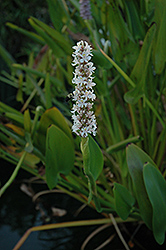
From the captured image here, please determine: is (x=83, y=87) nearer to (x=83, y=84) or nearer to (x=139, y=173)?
(x=83, y=84)

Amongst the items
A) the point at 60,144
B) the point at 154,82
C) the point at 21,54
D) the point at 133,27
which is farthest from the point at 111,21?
the point at 21,54

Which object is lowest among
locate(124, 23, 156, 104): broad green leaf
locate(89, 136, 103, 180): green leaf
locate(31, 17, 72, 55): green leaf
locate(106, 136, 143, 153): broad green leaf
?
locate(106, 136, 143, 153): broad green leaf

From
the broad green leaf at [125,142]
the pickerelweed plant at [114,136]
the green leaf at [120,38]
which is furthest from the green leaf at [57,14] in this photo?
the broad green leaf at [125,142]

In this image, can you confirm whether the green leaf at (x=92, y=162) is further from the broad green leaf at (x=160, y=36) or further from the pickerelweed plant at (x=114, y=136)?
the broad green leaf at (x=160, y=36)

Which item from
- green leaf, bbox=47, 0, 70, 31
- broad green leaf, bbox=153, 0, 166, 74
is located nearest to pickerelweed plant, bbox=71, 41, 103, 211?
broad green leaf, bbox=153, 0, 166, 74

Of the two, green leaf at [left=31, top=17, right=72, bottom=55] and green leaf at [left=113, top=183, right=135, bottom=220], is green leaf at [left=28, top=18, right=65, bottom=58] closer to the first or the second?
green leaf at [left=31, top=17, right=72, bottom=55]

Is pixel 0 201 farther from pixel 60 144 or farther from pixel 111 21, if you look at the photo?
pixel 111 21
